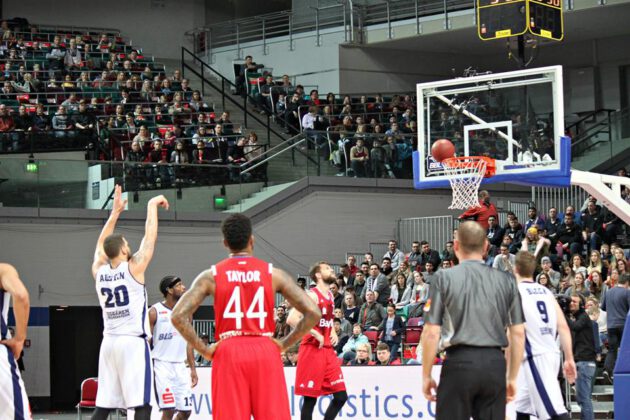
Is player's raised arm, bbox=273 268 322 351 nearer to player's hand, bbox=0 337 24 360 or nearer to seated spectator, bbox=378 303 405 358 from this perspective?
player's hand, bbox=0 337 24 360

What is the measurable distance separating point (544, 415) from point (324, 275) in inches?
132

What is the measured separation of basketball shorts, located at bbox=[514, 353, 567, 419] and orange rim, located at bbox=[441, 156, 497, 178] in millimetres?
5469

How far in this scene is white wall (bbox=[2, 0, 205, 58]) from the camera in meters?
35.2

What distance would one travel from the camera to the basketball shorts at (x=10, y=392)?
778 cm

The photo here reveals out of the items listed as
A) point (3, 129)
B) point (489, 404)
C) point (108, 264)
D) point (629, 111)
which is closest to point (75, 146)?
point (3, 129)

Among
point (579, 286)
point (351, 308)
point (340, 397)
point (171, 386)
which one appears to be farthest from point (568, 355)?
point (351, 308)

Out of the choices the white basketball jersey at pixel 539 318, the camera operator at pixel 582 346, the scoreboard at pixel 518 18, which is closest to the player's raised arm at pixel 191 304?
the white basketball jersey at pixel 539 318

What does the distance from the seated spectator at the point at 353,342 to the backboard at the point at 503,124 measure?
3.64 meters

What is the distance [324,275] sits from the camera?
12.2m

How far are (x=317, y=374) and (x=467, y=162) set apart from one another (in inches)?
173

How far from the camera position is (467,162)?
15.3 meters

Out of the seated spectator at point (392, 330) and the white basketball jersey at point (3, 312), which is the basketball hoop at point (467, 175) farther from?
the white basketball jersey at point (3, 312)

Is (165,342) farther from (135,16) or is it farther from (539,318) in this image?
(135,16)

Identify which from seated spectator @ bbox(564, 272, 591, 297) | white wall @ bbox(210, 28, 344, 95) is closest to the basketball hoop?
seated spectator @ bbox(564, 272, 591, 297)
